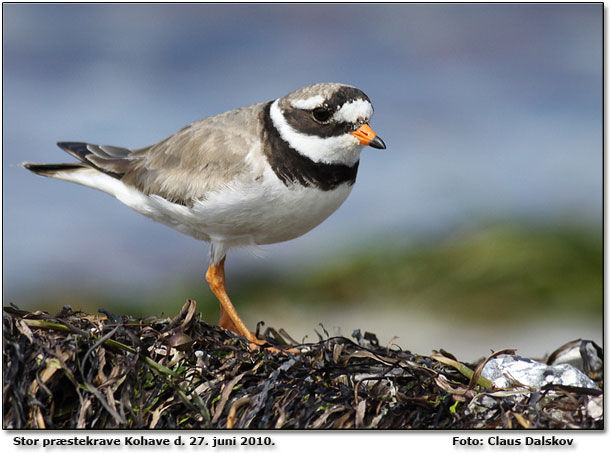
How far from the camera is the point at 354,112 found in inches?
141

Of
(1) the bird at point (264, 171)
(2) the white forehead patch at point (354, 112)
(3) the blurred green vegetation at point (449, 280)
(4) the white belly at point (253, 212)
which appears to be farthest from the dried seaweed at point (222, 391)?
(3) the blurred green vegetation at point (449, 280)

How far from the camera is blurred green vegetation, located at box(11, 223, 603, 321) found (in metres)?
6.37

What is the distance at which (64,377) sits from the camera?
2752 millimetres

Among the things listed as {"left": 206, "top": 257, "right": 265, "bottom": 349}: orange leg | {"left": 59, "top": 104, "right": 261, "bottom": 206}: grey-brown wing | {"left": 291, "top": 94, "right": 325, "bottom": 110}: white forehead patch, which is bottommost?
{"left": 206, "top": 257, "right": 265, "bottom": 349}: orange leg

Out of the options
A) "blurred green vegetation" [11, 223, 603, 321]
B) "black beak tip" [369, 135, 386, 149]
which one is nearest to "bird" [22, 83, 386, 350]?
"black beak tip" [369, 135, 386, 149]

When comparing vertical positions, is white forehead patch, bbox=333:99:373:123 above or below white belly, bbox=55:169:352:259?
above

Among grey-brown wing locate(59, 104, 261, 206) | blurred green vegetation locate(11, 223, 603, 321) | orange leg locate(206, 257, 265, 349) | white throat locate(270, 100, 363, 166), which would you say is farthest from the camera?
blurred green vegetation locate(11, 223, 603, 321)

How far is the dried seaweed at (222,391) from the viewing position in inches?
106

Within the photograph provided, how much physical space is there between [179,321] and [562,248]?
4.90m

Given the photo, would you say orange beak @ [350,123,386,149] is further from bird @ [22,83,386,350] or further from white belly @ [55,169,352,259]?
white belly @ [55,169,352,259]

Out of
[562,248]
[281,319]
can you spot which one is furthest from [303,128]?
[562,248]

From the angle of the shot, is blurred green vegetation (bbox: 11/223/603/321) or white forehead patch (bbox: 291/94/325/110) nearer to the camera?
white forehead patch (bbox: 291/94/325/110)

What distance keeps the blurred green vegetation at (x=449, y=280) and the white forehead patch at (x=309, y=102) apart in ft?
10.9

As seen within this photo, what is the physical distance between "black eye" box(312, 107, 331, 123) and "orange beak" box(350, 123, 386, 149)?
0.18m
